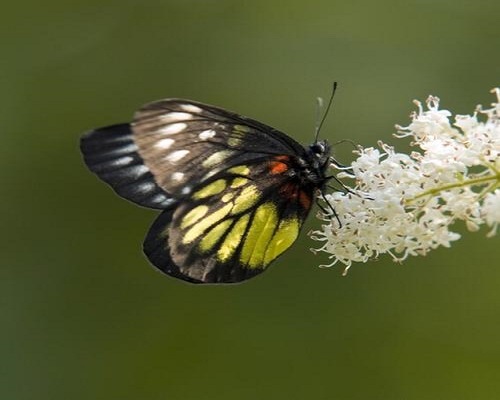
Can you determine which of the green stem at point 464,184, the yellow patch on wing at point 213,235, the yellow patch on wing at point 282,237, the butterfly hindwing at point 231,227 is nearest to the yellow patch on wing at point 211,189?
the butterfly hindwing at point 231,227

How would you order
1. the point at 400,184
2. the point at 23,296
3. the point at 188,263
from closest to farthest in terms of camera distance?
the point at 400,184, the point at 188,263, the point at 23,296

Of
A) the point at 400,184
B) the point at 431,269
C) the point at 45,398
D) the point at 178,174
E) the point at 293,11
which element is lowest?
the point at 45,398

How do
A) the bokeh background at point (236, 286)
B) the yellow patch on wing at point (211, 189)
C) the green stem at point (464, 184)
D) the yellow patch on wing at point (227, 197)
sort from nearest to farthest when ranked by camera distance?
the green stem at point (464, 184) < the yellow patch on wing at point (211, 189) < the yellow patch on wing at point (227, 197) < the bokeh background at point (236, 286)

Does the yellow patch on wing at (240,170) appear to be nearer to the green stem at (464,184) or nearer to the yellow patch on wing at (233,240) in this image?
the yellow patch on wing at (233,240)

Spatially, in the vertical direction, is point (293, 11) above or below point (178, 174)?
above

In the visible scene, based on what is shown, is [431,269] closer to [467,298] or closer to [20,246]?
[467,298]

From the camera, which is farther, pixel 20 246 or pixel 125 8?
pixel 125 8

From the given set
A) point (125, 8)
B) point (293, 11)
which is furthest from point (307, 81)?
point (125, 8)

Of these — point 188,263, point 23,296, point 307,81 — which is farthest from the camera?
point 307,81
